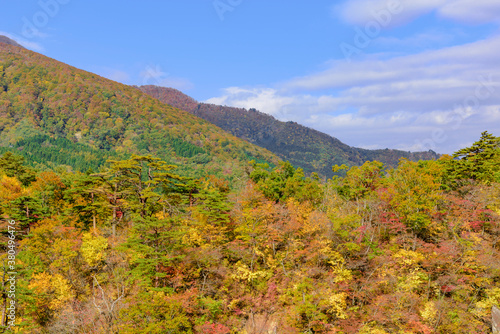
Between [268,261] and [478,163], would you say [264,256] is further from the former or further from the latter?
[478,163]

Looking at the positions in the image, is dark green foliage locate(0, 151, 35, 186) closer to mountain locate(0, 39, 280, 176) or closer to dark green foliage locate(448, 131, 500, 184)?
dark green foliage locate(448, 131, 500, 184)

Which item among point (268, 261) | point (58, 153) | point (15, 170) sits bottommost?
point (268, 261)

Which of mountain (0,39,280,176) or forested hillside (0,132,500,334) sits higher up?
mountain (0,39,280,176)

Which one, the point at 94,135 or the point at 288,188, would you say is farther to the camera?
the point at 94,135

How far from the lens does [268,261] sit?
40781 millimetres

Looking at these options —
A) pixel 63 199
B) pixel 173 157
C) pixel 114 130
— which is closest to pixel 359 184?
pixel 63 199

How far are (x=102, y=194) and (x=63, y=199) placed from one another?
11822 millimetres

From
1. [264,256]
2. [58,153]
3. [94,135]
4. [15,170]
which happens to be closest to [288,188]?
[264,256]

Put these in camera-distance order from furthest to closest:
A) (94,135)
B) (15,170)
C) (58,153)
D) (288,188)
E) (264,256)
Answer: (94,135) < (58,153) < (15,170) < (288,188) < (264,256)

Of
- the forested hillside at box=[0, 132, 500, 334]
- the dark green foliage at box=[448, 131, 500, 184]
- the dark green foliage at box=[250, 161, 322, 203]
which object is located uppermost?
the dark green foliage at box=[448, 131, 500, 184]

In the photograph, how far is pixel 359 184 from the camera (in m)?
51.2

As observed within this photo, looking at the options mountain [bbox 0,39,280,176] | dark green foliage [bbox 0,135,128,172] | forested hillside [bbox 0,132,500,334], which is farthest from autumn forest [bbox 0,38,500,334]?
mountain [bbox 0,39,280,176]

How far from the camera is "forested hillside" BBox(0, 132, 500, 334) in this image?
106 ft

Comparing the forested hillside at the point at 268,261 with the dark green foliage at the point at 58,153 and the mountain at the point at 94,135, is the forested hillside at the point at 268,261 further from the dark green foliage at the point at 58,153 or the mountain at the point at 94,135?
the mountain at the point at 94,135
